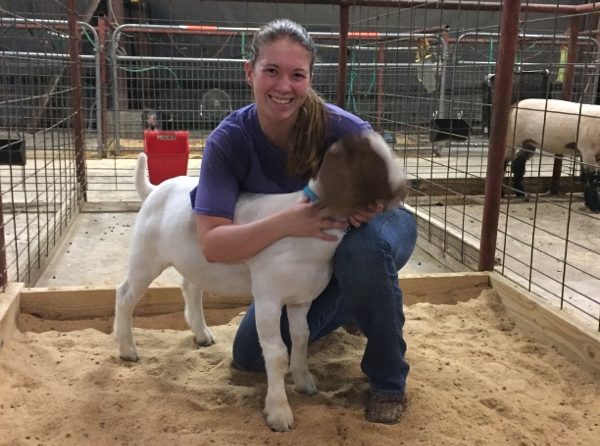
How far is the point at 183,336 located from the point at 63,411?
655mm

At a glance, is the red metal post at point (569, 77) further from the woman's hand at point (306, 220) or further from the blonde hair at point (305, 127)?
the woman's hand at point (306, 220)

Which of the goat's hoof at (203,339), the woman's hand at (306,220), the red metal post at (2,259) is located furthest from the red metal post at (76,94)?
the woman's hand at (306,220)

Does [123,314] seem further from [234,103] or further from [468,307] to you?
[234,103]

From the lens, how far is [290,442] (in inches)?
67.0

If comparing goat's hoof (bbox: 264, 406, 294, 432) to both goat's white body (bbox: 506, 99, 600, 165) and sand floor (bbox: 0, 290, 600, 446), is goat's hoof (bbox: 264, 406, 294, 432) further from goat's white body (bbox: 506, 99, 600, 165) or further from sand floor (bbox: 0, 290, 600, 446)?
goat's white body (bbox: 506, 99, 600, 165)

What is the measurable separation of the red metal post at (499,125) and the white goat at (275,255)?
1330 mm

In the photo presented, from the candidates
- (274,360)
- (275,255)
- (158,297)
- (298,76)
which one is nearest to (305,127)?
(298,76)

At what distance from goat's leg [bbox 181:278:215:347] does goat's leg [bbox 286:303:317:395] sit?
50 cm

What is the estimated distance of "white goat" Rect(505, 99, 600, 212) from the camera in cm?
496

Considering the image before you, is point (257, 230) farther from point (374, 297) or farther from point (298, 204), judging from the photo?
point (374, 297)

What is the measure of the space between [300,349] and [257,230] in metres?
0.48

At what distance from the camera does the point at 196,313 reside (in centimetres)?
233

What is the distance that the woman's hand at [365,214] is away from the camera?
5.22 ft

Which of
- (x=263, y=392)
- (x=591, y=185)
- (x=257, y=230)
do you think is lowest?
(x=263, y=392)
